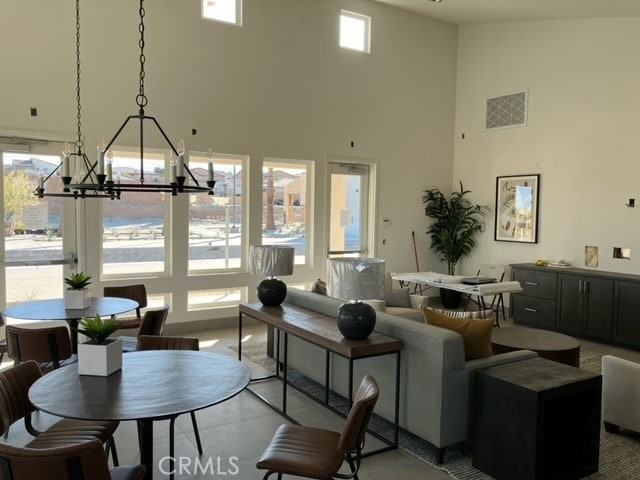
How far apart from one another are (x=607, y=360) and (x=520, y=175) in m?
4.67

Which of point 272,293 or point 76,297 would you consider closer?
point 76,297

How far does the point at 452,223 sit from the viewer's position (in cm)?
867

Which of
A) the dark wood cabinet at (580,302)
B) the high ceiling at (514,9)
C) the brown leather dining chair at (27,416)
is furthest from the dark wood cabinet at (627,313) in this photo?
the brown leather dining chair at (27,416)

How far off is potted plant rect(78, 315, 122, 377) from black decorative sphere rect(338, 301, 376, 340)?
1.47 meters

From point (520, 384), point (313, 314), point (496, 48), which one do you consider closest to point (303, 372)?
point (313, 314)

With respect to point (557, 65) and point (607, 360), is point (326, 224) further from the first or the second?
point (607, 360)

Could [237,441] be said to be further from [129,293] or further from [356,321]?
[129,293]

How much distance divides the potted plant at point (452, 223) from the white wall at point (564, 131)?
8.6 inches

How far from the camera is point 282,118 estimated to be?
23.4 ft

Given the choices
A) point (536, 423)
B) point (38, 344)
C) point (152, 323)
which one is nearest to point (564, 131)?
point (536, 423)

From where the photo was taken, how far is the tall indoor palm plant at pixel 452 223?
8.62 metres

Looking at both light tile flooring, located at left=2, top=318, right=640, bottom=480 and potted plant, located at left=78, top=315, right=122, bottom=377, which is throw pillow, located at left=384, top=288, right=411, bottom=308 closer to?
light tile flooring, located at left=2, top=318, right=640, bottom=480

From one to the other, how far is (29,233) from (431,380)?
479cm

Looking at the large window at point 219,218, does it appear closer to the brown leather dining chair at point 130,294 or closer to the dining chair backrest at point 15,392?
the brown leather dining chair at point 130,294
